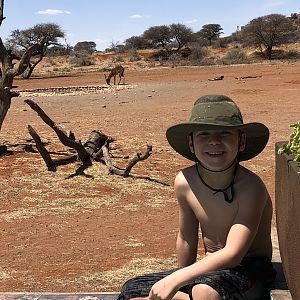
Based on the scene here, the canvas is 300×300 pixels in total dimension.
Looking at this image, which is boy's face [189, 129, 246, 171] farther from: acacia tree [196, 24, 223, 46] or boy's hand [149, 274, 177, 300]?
acacia tree [196, 24, 223, 46]

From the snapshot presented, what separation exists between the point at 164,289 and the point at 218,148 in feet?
2.23

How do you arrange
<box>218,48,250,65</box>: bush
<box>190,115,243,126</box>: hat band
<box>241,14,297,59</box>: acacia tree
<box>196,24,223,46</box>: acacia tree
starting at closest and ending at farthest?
<box>190,115,243,126</box>: hat band < <box>218,48,250,65</box>: bush < <box>241,14,297,59</box>: acacia tree < <box>196,24,223,46</box>: acacia tree

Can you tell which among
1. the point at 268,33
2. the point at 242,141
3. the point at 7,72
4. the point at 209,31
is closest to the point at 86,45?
the point at 209,31

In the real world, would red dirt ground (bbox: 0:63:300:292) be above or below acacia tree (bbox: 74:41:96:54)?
below

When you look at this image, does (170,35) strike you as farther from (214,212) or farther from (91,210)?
(214,212)

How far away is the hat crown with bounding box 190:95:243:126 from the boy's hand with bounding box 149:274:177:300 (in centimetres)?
72

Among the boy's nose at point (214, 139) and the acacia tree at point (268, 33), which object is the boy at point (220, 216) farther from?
the acacia tree at point (268, 33)

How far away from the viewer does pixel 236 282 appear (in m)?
2.55

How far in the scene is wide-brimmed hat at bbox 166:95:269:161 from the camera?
2639mm

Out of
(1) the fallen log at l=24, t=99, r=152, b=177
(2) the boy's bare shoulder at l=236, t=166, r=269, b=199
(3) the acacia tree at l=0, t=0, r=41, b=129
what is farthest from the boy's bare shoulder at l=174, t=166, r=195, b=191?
(3) the acacia tree at l=0, t=0, r=41, b=129

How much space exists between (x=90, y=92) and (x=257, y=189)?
2136 cm

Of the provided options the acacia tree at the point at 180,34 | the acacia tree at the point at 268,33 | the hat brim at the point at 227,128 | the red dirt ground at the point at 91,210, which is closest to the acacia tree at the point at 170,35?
the acacia tree at the point at 180,34

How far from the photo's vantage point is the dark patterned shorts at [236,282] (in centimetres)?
248

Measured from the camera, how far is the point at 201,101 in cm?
277
